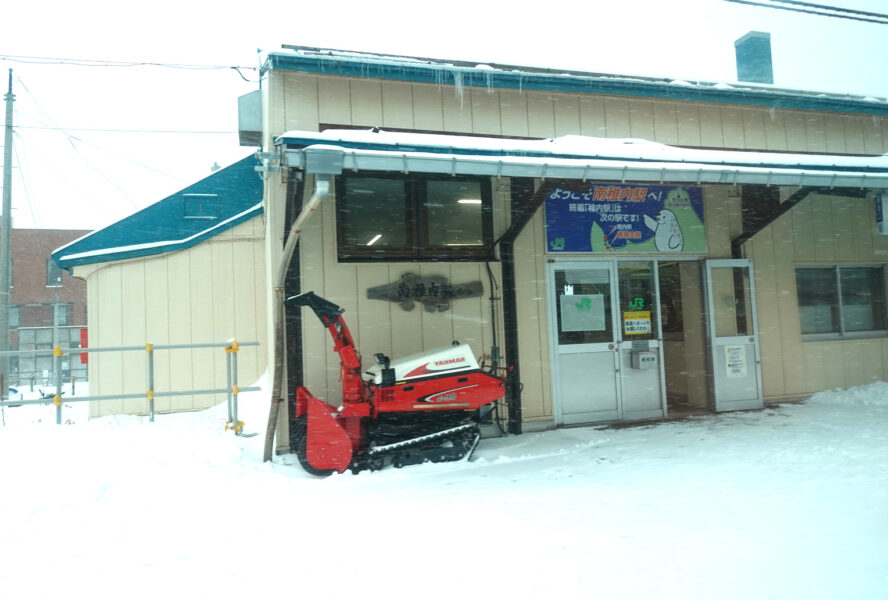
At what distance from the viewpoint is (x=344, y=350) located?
589cm

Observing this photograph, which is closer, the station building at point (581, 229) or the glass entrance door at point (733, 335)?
the station building at point (581, 229)

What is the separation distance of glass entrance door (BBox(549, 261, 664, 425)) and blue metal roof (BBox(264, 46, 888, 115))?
2.24 meters

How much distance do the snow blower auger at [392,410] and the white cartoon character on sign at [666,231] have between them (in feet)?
11.5

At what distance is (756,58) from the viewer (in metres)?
11.2

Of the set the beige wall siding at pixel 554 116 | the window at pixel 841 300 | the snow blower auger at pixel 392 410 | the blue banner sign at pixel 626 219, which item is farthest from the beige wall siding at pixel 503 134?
the snow blower auger at pixel 392 410

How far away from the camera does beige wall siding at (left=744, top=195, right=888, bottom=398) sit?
8625mm

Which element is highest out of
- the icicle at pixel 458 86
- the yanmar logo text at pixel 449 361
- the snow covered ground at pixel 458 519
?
the icicle at pixel 458 86

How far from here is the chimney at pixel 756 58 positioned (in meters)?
11.1

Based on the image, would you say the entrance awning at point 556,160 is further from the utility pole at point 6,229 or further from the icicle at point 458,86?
the utility pole at point 6,229

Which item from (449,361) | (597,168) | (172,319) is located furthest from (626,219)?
(172,319)

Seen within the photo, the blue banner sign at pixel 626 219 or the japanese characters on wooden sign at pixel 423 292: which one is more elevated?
A: the blue banner sign at pixel 626 219

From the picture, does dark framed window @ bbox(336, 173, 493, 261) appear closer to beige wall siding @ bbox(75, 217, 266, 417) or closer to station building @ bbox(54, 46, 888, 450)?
station building @ bbox(54, 46, 888, 450)

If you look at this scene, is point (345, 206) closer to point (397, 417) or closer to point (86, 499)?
point (397, 417)

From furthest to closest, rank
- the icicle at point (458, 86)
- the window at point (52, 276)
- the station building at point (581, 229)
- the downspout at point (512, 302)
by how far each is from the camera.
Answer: the window at point (52, 276)
the downspout at point (512, 302)
the icicle at point (458, 86)
the station building at point (581, 229)
